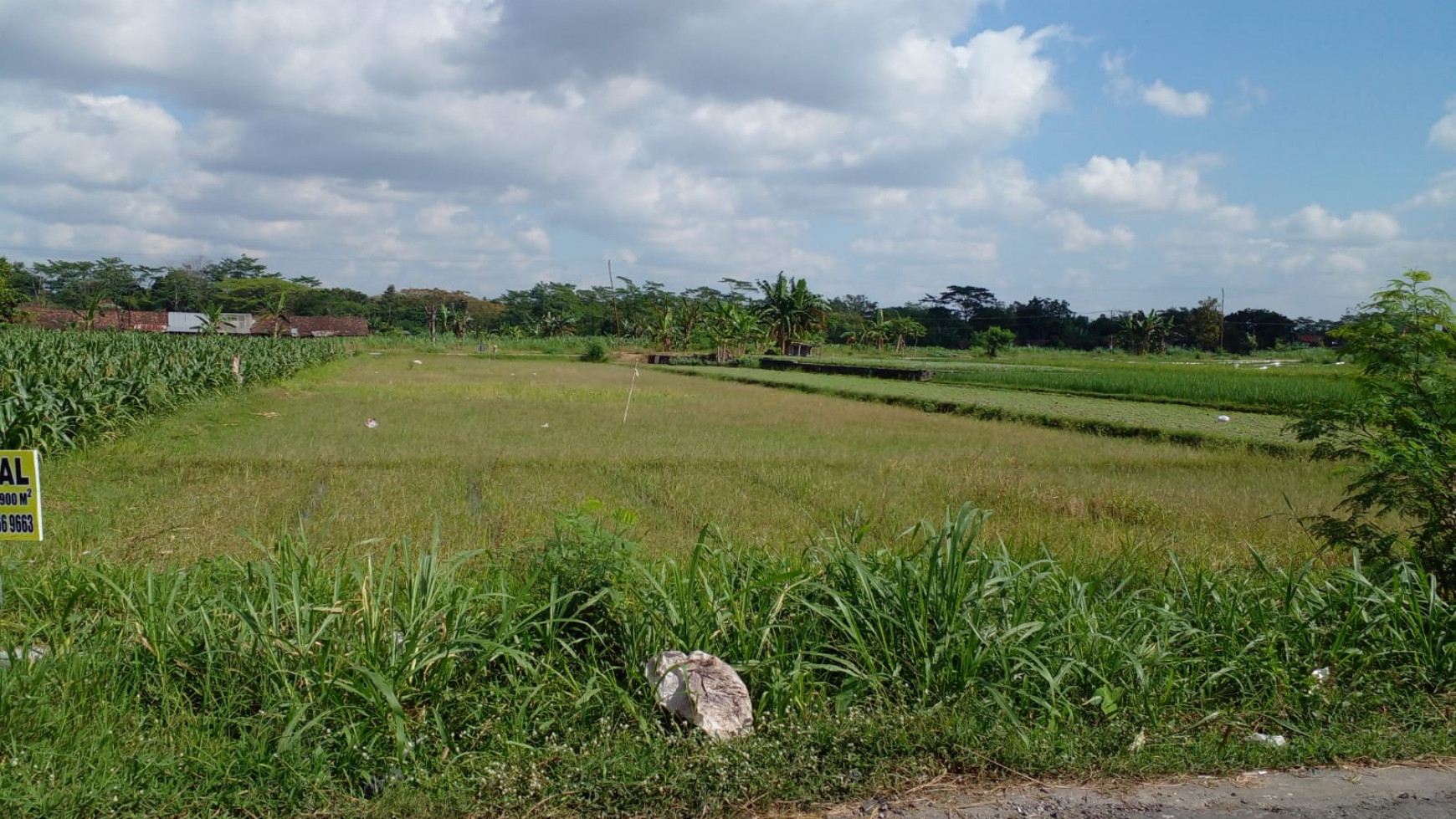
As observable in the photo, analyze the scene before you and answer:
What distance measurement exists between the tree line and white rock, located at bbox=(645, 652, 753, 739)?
154 feet

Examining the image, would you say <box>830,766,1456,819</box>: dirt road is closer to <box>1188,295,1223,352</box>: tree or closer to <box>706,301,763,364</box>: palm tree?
<box>706,301,763,364</box>: palm tree

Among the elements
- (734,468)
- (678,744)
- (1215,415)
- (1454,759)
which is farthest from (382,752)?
(1215,415)

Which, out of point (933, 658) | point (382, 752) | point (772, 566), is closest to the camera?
point (382, 752)

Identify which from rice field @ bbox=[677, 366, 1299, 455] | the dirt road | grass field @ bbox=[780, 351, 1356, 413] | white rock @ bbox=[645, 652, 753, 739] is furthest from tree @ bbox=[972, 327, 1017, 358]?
white rock @ bbox=[645, 652, 753, 739]

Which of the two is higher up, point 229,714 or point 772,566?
point 772,566

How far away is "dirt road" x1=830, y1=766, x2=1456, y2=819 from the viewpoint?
9.12 ft

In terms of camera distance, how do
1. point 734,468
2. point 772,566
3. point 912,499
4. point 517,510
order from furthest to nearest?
point 734,468 → point 912,499 → point 517,510 → point 772,566

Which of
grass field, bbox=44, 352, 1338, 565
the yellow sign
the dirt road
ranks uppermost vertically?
the yellow sign

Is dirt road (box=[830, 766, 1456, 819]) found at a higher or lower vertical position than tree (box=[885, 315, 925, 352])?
lower

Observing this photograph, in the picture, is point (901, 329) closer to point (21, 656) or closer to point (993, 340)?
point (993, 340)

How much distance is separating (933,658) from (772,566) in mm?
872

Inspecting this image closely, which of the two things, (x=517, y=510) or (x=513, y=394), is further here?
(x=513, y=394)

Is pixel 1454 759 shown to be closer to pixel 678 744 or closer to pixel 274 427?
pixel 678 744

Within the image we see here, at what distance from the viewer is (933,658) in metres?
3.44
